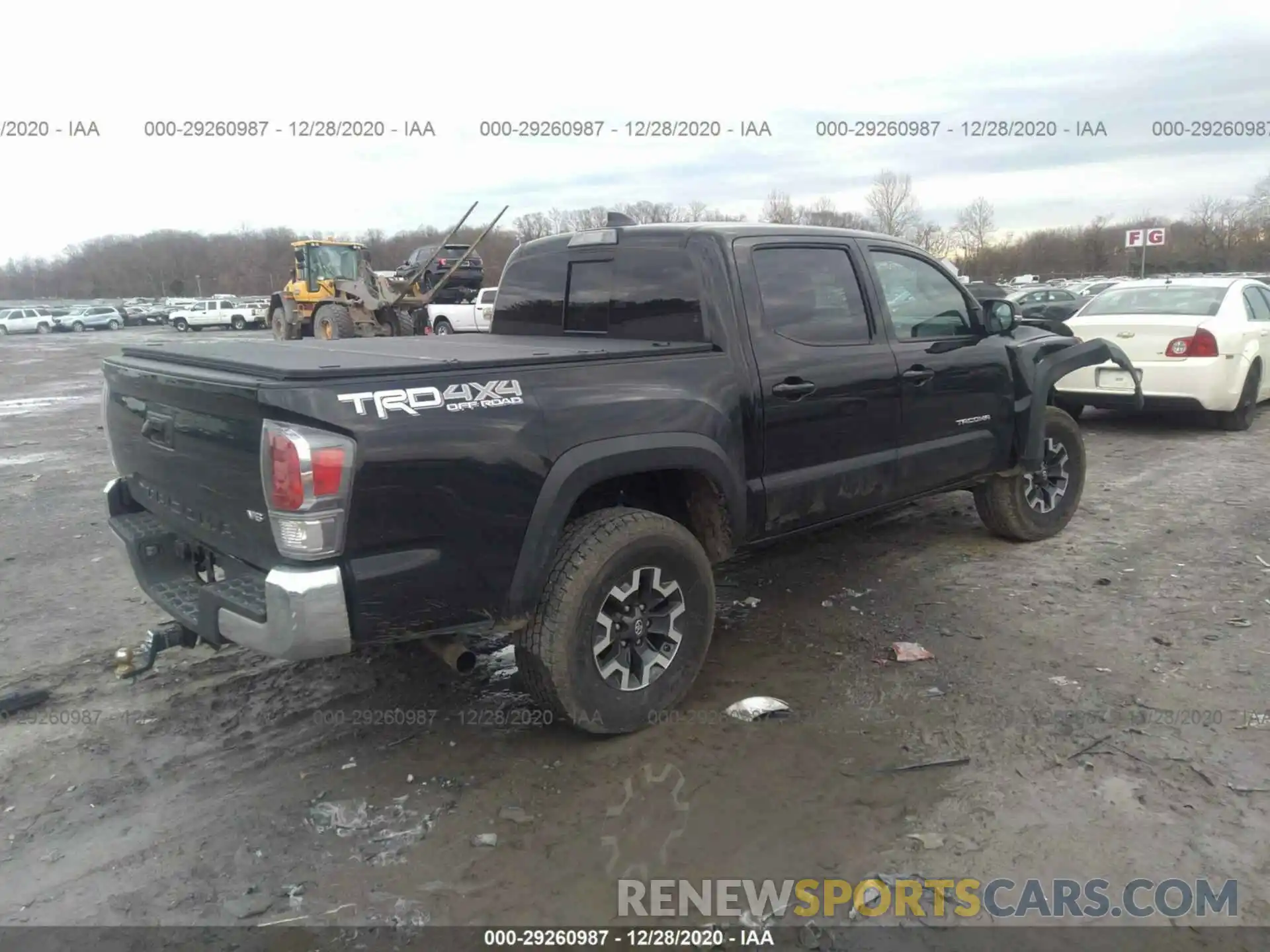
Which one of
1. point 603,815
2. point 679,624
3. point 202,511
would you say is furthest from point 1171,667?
point 202,511

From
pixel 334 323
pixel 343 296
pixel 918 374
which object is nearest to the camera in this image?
pixel 918 374

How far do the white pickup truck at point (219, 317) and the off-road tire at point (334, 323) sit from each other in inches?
1216

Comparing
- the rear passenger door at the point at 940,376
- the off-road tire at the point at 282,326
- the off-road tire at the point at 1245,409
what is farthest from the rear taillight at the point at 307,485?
the off-road tire at the point at 282,326

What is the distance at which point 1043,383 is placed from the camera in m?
5.40

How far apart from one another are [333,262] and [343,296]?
1.17 meters

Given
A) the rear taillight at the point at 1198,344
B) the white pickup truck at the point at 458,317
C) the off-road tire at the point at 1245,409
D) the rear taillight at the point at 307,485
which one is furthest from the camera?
the white pickup truck at the point at 458,317

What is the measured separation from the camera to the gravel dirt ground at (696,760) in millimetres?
2766

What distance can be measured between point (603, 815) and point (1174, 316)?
28.3 ft

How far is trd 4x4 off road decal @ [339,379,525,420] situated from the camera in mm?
2799

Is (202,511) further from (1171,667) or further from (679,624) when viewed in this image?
(1171,667)

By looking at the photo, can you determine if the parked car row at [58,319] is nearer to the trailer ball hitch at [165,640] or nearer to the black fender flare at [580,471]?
the trailer ball hitch at [165,640]

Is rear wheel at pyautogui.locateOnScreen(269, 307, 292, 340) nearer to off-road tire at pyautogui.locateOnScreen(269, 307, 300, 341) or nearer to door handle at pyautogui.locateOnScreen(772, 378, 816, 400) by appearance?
off-road tire at pyautogui.locateOnScreen(269, 307, 300, 341)

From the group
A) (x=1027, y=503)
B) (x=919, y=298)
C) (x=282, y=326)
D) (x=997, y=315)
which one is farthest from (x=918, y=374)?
(x=282, y=326)

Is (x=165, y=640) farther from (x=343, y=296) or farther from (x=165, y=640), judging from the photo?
(x=343, y=296)
